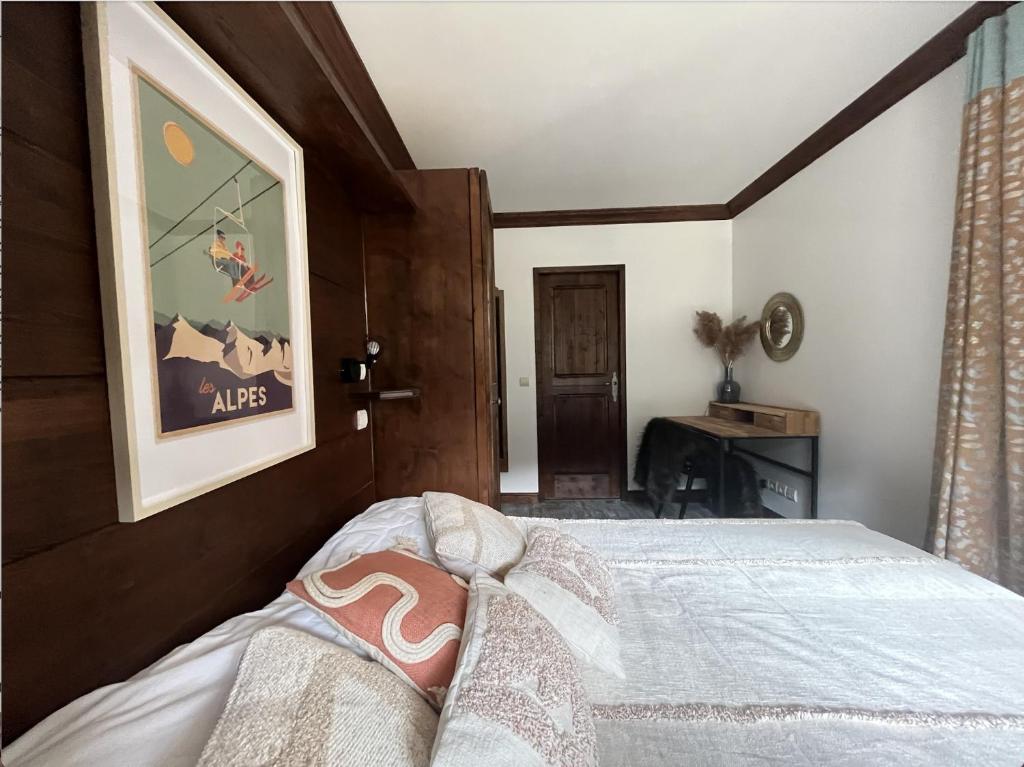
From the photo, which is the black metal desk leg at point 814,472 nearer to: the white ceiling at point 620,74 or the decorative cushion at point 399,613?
the white ceiling at point 620,74

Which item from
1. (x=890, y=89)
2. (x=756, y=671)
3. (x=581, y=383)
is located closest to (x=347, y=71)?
(x=756, y=671)

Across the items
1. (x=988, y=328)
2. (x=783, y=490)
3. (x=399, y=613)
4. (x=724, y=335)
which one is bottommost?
(x=783, y=490)

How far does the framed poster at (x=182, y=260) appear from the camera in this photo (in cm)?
60

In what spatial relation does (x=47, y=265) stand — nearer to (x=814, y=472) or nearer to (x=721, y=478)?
(x=721, y=478)

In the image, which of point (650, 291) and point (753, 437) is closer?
point (753, 437)

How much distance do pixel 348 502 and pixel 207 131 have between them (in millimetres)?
1198

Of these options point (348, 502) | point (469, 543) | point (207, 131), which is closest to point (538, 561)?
point (469, 543)

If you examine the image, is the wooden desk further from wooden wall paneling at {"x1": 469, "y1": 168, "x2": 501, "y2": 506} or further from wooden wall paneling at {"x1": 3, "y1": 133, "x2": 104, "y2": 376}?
wooden wall paneling at {"x1": 3, "y1": 133, "x2": 104, "y2": 376}

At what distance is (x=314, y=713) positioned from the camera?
20.0 inches

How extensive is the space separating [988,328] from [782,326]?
4.40 ft

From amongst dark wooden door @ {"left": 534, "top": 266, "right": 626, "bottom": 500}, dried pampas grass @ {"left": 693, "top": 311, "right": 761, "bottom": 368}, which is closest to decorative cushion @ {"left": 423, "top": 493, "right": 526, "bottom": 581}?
dark wooden door @ {"left": 534, "top": 266, "right": 626, "bottom": 500}

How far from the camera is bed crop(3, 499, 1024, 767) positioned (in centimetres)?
55

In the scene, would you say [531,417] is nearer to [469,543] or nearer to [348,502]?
[348,502]

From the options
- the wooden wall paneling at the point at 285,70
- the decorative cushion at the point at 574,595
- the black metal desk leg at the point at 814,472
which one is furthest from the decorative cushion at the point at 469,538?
the black metal desk leg at the point at 814,472
